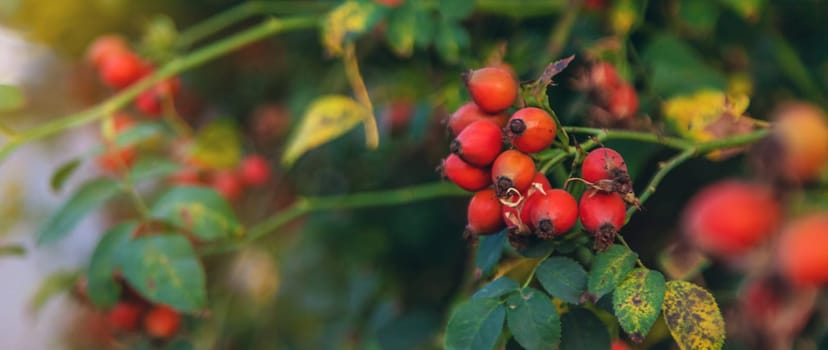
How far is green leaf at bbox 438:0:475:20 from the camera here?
0.72 meters

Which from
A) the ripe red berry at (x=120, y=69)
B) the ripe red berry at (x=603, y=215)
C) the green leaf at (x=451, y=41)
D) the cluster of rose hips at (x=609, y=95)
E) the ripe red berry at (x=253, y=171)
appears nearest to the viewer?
the ripe red berry at (x=603, y=215)

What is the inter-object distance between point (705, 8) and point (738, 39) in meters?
0.13

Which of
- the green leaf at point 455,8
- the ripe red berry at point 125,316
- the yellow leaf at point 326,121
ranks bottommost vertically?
the ripe red berry at point 125,316

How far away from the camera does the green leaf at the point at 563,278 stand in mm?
485

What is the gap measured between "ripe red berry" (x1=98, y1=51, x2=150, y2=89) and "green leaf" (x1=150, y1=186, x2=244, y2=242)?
9.4 inches

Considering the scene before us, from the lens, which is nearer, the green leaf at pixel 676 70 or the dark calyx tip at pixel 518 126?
the dark calyx tip at pixel 518 126

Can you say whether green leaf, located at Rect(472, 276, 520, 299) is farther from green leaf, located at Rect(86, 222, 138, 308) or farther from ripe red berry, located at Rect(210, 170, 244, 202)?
ripe red berry, located at Rect(210, 170, 244, 202)

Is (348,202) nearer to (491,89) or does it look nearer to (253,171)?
(253,171)

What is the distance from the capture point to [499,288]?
0.51m

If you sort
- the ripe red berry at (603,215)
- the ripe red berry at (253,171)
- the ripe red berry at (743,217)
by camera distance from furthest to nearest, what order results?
the ripe red berry at (253,171) < the ripe red berry at (603,215) < the ripe red berry at (743,217)

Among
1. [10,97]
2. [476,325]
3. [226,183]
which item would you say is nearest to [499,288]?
[476,325]

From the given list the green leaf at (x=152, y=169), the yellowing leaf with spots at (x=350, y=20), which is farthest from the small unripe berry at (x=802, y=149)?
the green leaf at (x=152, y=169)

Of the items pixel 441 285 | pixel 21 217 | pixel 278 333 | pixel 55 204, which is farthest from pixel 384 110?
pixel 55 204

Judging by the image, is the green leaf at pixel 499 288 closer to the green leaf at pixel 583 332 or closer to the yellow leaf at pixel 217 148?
the green leaf at pixel 583 332
